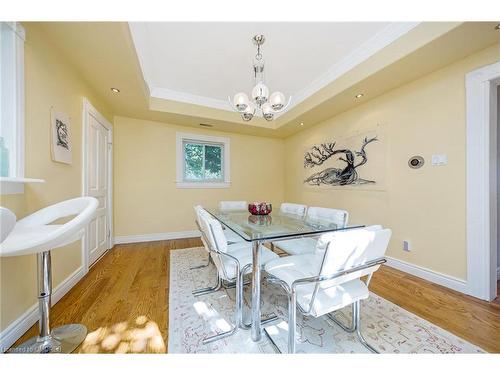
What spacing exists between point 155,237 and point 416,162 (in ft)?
13.9

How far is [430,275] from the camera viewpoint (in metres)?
2.12

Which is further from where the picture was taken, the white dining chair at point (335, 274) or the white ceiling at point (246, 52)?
the white ceiling at point (246, 52)

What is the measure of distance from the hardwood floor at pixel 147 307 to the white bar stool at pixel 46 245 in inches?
4.3

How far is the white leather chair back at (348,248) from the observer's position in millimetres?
917

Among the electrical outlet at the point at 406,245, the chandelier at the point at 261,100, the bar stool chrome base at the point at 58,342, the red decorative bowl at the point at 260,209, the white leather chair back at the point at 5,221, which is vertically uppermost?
the chandelier at the point at 261,100

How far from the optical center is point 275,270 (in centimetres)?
130

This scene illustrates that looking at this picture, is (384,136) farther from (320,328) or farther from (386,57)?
(320,328)

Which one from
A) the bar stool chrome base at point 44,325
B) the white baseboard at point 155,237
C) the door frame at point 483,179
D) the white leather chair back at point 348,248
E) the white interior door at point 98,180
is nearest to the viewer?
the white leather chair back at point 348,248

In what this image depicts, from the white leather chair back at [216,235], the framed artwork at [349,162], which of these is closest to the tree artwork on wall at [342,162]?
the framed artwork at [349,162]

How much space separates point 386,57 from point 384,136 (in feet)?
3.14

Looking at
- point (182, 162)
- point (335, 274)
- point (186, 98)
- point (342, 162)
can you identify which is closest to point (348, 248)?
point (335, 274)

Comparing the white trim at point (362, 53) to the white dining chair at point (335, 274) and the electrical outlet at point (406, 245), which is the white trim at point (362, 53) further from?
the electrical outlet at point (406, 245)

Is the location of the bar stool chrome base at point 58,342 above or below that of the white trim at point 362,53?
below
